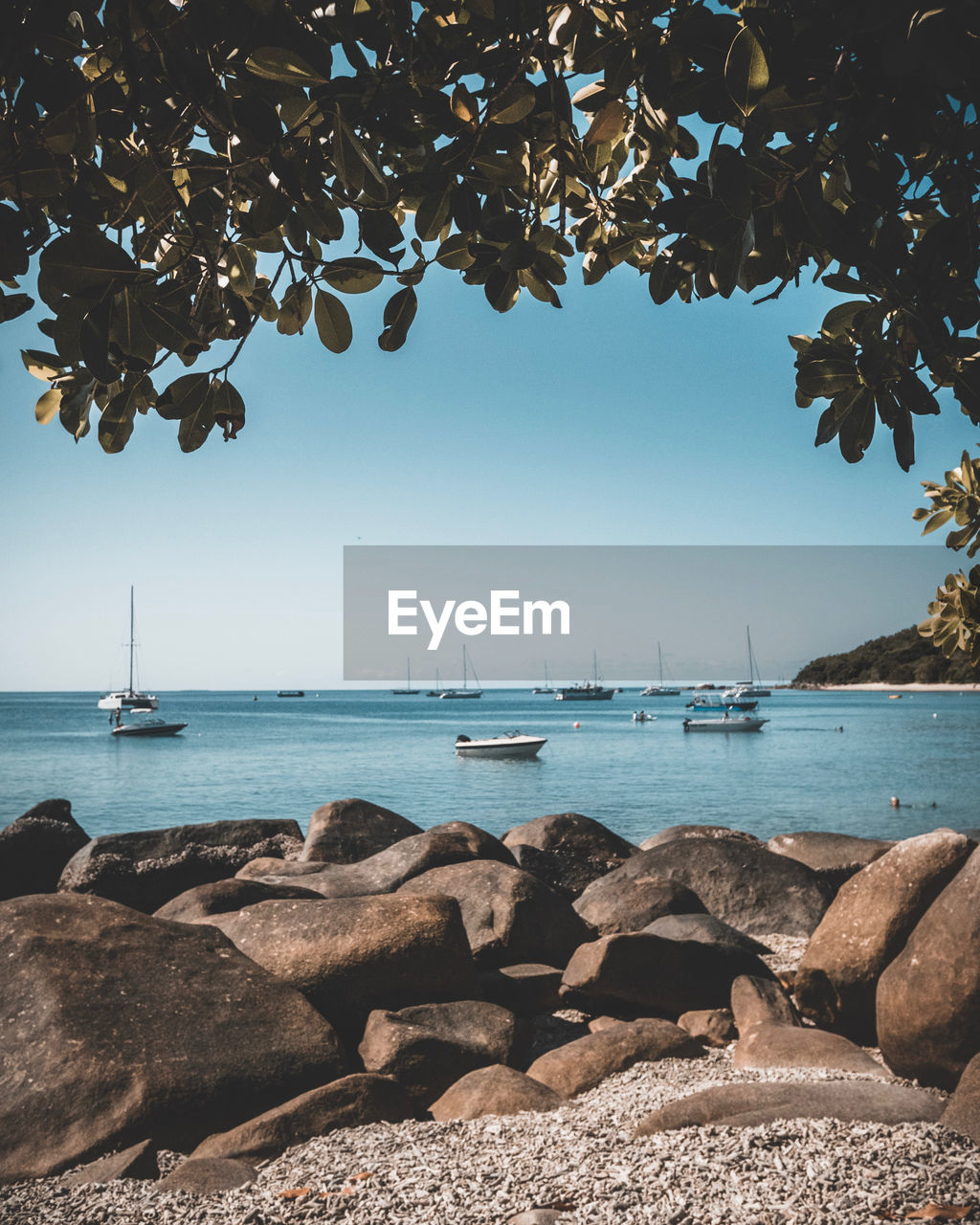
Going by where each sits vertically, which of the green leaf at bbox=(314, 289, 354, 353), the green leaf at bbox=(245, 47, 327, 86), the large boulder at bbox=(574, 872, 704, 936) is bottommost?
the large boulder at bbox=(574, 872, 704, 936)

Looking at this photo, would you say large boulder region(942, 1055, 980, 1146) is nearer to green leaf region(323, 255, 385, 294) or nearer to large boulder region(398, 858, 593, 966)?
green leaf region(323, 255, 385, 294)

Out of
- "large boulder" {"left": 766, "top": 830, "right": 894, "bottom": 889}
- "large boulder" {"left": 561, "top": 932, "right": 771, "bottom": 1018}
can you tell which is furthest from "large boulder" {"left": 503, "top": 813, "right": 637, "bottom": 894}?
"large boulder" {"left": 561, "top": 932, "right": 771, "bottom": 1018}

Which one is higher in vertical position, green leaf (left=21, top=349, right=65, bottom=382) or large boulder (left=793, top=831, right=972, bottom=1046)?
green leaf (left=21, top=349, right=65, bottom=382)

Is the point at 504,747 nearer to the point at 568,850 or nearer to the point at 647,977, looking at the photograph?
the point at 568,850

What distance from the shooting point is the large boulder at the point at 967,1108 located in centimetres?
351

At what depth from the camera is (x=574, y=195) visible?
9.04 ft

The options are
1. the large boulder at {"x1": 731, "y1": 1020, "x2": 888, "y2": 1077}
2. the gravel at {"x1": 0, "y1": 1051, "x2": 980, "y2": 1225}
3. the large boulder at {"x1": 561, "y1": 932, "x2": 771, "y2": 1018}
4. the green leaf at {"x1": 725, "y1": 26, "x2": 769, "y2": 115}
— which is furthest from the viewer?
the large boulder at {"x1": 561, "y1": 932, "x2": 771, "y2": 1018}

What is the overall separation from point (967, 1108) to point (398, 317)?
398cm

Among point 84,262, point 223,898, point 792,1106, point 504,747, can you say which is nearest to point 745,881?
point 223,898

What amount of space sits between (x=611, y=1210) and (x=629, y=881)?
6639mm

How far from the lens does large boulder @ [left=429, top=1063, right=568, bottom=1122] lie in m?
4.59

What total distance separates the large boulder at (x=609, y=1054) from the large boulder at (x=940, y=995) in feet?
4.30

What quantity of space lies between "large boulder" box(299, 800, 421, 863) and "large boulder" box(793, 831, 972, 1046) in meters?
6.51

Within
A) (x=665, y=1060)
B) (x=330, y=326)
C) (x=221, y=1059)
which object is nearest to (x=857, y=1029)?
(x=665, y=1060)
